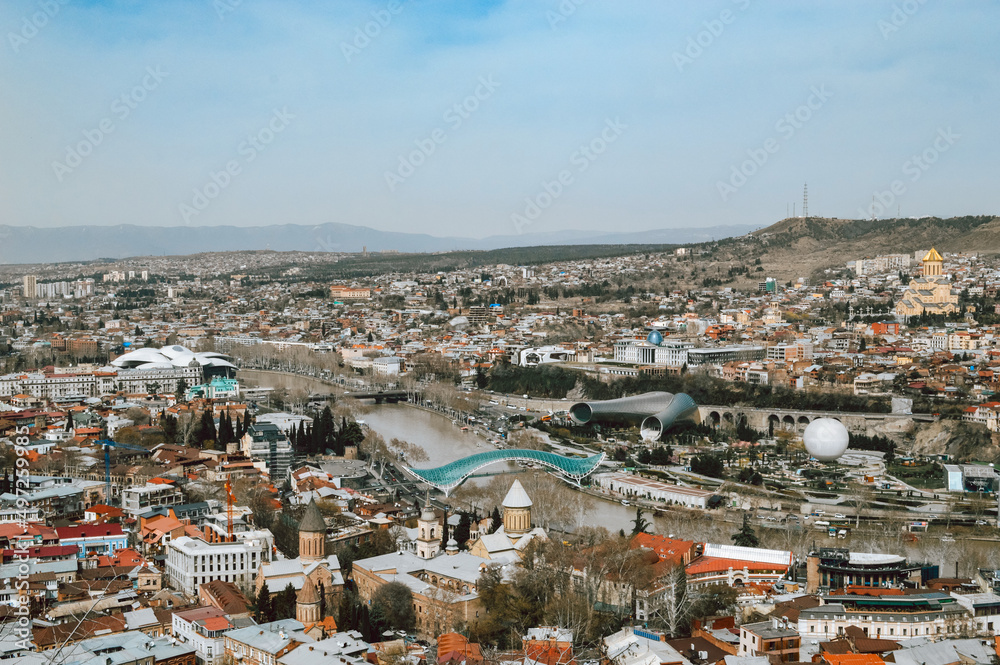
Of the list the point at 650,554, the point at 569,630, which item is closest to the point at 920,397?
the point at 650,554

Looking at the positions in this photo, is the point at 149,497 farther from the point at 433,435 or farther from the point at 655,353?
the point at 655,353

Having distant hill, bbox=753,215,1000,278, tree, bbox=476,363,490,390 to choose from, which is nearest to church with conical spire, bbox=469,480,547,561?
tree, bbox=476,363,490,390

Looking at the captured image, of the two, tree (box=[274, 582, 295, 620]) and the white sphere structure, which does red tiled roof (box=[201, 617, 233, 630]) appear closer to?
tree (box=[274, 582, 295, 620])

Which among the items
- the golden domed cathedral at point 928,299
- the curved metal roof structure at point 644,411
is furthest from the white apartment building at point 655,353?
the golden domed cathedral at point 928,299

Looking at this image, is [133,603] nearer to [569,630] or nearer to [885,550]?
[569,630]

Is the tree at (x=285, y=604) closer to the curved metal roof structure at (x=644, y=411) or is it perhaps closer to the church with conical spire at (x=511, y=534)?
the church with conical spire at (x=511, y=534)

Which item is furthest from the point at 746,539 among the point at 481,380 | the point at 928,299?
the point at 928,299
